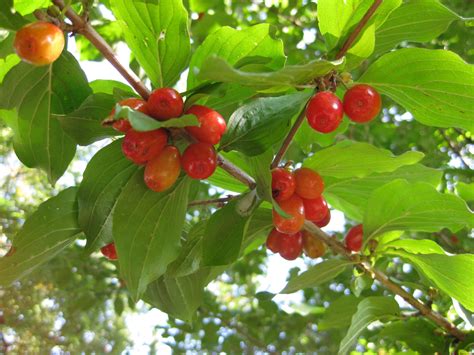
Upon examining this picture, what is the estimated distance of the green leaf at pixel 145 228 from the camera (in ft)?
5.35

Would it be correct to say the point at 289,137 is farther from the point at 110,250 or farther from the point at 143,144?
the point at 110,250

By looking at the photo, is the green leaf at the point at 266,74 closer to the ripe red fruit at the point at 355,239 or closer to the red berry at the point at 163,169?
the red berry at the point at 163,169

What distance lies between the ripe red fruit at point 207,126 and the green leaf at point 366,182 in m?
0.64

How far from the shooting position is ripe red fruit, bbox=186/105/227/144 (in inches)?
57.1

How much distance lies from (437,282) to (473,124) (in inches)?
23.4

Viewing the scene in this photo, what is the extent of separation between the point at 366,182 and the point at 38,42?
1.22 meters

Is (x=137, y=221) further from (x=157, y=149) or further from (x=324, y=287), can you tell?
(x=324, y=287)

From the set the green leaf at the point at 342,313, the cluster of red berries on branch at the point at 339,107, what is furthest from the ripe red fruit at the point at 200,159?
the green leaf at the point at 342,313

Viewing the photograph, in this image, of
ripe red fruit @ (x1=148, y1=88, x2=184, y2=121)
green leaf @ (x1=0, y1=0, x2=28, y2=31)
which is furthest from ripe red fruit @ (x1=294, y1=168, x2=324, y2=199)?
green leaf @ (x1=0, y1=0, x2=28, y2=31)

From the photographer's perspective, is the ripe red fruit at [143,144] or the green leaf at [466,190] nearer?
the ripe red fruit at [143,144]

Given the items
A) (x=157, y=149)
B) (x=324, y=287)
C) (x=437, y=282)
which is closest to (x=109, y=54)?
(x=157, y=149)

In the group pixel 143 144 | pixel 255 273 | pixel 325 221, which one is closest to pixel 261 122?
pixel 143 144

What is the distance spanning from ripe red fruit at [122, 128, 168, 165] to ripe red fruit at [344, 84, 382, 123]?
22.5 inches

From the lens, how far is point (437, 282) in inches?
77.6
